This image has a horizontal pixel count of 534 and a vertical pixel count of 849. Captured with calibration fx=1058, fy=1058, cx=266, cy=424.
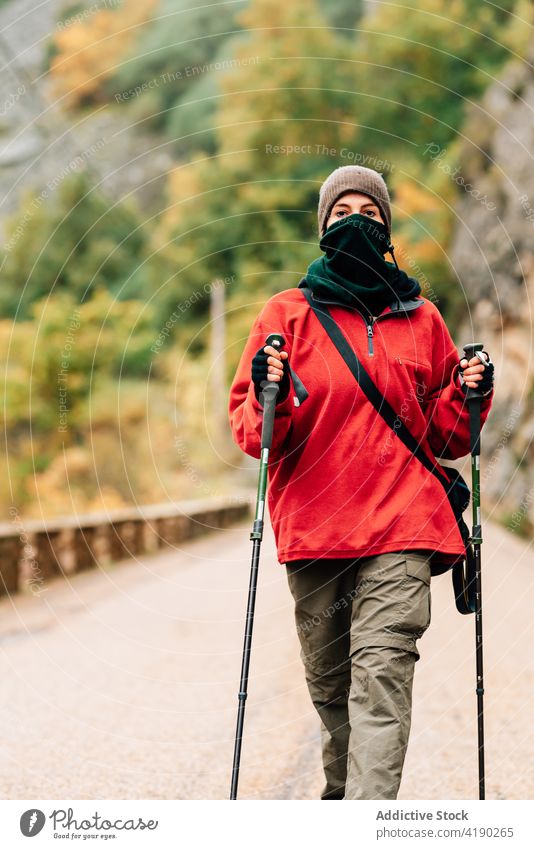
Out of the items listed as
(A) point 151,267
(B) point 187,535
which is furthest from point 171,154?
(B) point 187,535

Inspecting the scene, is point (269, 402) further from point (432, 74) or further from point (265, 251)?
point (432, 74)

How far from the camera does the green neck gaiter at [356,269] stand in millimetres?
3521

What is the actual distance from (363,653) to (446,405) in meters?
0.90

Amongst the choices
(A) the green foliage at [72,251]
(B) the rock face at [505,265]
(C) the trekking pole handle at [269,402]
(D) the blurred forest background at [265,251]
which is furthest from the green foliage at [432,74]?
(C) the trekking pole handle at [269,402]

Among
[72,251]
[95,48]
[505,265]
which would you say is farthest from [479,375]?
[95,48]

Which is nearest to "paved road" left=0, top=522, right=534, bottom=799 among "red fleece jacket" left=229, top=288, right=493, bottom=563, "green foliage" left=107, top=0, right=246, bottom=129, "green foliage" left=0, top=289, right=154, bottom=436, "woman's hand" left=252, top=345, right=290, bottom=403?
"red fleece jacket" left=229, top=288, right=493, bottom=563

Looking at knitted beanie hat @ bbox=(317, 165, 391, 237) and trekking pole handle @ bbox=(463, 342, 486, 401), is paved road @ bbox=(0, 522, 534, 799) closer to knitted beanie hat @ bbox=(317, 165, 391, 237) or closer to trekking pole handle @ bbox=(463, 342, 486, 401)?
trekking pole handle @ bbox=(463, 342, 486, 401)

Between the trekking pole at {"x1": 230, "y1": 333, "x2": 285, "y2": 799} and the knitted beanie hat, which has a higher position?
the knitted beanie hat

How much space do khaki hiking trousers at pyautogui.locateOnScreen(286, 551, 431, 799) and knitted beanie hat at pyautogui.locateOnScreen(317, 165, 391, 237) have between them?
1.19 metres

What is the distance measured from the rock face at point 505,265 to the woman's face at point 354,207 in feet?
42.3

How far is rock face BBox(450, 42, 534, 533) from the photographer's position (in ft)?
62.5

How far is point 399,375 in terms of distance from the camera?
11.4 feet

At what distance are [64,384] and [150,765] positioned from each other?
25568 millimetres

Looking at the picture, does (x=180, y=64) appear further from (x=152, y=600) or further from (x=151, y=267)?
(x=152, y=600)
